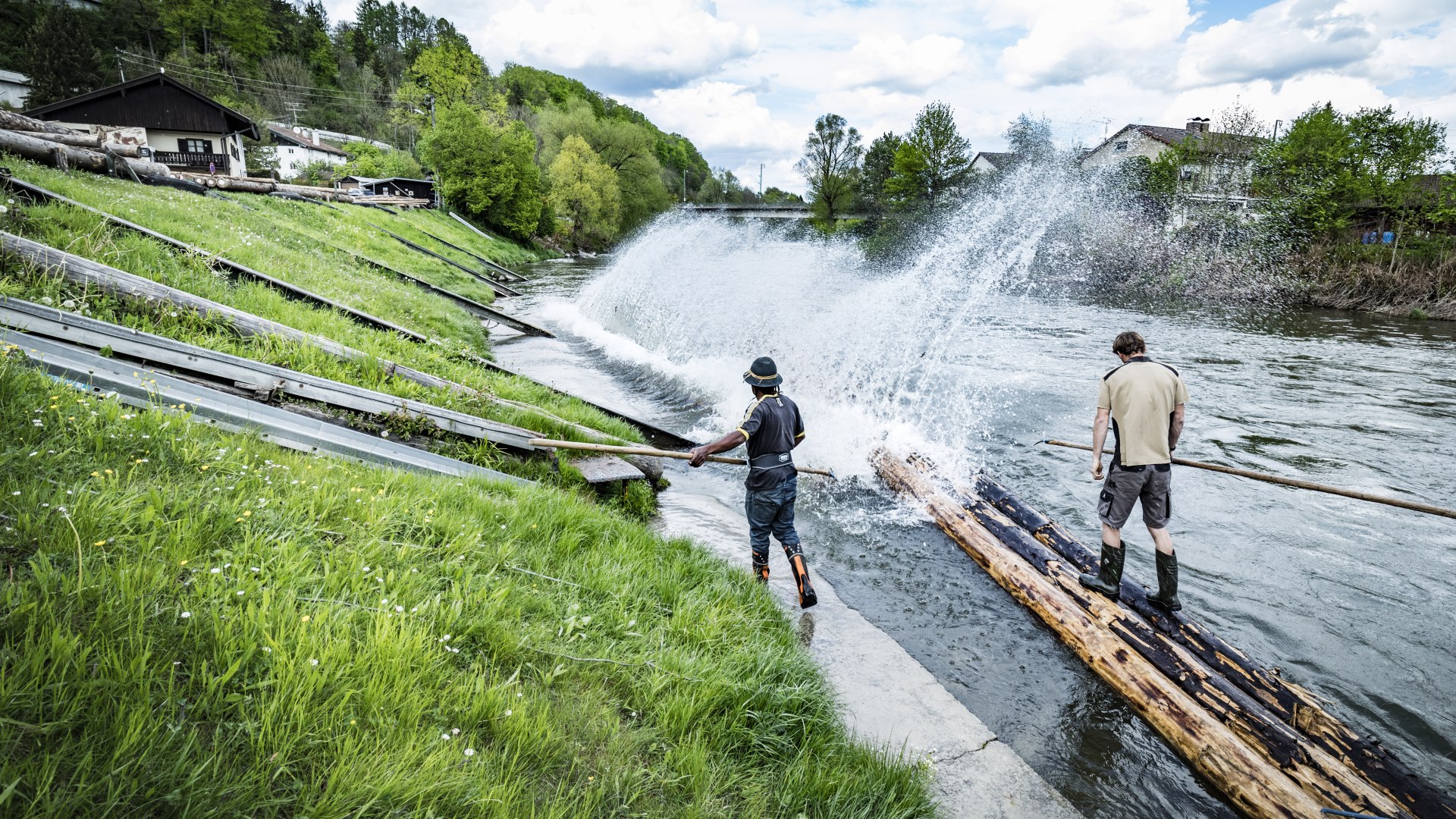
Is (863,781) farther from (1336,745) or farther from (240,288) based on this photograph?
(240,288)

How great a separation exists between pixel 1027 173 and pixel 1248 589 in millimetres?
46913

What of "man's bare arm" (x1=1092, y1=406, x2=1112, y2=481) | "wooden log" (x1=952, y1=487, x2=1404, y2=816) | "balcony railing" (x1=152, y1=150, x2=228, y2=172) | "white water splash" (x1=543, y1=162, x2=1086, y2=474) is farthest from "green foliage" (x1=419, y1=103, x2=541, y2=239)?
"wooden log" (x1=952, y1=487, x2=1404, y2=816)

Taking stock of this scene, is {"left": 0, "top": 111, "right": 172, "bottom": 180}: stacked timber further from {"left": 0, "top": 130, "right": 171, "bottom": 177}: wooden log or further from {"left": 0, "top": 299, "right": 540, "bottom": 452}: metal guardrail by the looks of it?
{"left": 0, "top": 299, "right": 540, "bottom": 452}: metal guardrail

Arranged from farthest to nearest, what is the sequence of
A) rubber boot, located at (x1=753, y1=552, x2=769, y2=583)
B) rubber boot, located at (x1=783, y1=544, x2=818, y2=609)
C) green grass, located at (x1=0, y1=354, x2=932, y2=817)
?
rubber boot, located at (x1=753, y1=552, x2=769, y2=583) < rubber boot, located at (x1=783, y1=544, x2=818, y2=609) < green grass, located at (x1=0, y1=354, x2=932, y2=817)

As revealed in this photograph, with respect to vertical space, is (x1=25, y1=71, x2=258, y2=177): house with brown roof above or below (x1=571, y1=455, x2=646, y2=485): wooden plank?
above

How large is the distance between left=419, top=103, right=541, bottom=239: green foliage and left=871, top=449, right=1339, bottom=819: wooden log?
184ft

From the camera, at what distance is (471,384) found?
925 centimetres

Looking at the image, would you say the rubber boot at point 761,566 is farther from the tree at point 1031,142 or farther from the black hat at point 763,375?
the tree at point 1031,142

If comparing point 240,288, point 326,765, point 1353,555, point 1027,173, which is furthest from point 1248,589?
point 1027,173

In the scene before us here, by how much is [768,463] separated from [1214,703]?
3.96 meters

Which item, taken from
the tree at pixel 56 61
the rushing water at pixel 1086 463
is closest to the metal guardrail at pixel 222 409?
the rushing water at pixel 1086 463

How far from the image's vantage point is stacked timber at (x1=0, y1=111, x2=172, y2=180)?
13.1 m

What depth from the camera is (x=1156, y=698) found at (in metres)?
4.93

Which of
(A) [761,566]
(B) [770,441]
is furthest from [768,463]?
(A) [761,566]
